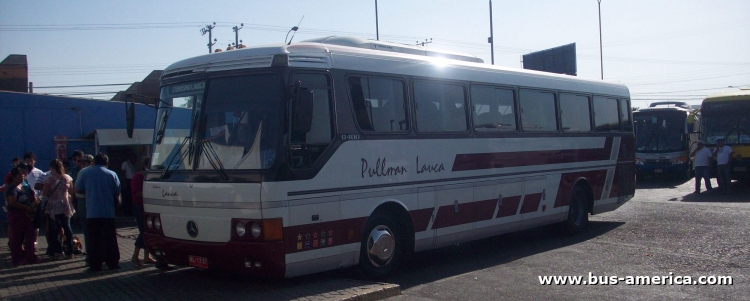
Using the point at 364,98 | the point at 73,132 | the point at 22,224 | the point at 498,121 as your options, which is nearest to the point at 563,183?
the point at 498,121

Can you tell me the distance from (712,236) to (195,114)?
32.6ft

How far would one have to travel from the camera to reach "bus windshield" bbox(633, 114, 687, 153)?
27.4 meters

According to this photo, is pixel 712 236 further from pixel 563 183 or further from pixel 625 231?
pixel 563 183

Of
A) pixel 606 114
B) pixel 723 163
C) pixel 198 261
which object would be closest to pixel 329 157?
pixel 198 261

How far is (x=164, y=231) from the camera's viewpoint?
335 inches

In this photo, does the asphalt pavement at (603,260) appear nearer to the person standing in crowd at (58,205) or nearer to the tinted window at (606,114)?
the tinted window at (606,114)

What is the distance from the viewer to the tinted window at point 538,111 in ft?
39.2

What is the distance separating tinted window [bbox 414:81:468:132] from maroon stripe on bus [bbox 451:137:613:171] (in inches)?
22.0

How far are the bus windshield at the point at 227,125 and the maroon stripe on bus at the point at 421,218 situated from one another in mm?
2729

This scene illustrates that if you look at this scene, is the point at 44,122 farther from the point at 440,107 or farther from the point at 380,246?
the point at 380,246

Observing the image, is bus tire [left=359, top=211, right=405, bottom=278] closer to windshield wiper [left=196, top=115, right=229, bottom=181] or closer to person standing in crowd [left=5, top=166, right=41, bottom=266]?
windshield wiper [left=196, top=115, right=229, bottom=181]

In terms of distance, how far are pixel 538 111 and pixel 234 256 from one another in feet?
22.7

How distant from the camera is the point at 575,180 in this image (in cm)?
1343

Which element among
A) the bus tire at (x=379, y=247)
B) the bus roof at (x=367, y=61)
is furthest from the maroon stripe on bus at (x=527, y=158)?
the bus tire at (x=379, y=247)
